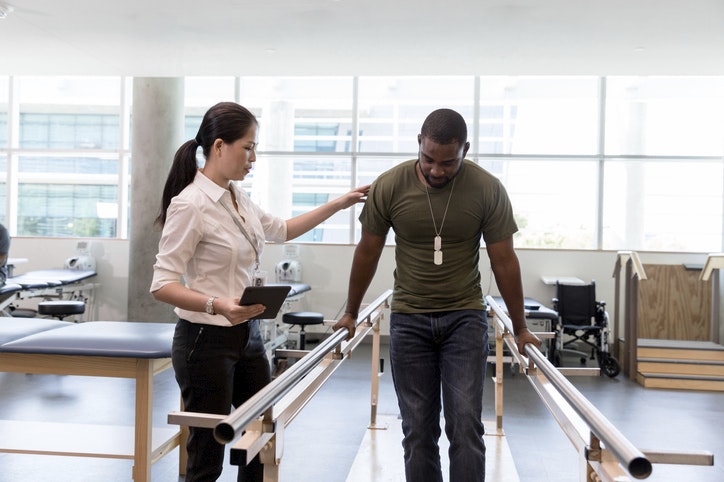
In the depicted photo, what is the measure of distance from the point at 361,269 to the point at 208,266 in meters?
0.56

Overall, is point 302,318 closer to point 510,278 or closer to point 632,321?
point 632,321

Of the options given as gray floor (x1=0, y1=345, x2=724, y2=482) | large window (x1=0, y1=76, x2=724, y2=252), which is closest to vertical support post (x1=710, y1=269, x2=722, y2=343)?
large window (x1=0, y1=76, x2=724, y2=252)

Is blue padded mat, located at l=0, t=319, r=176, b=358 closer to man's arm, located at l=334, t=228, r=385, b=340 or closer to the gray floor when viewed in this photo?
the gray floor

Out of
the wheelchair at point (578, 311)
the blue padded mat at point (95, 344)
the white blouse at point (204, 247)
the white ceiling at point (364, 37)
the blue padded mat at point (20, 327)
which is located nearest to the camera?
the white blouse at point (204, 247)

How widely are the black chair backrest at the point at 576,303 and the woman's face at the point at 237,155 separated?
580 cm

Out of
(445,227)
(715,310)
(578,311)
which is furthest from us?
(715,310)

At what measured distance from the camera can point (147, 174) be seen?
7.55 metres

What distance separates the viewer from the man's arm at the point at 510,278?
213cm

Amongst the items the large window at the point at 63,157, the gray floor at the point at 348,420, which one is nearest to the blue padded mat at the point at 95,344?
the gray floor at the point at 348,420

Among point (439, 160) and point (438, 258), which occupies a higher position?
point (439, 160)

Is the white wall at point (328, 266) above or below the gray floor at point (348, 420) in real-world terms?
above

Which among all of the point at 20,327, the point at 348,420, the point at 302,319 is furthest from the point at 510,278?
the point at 302,319

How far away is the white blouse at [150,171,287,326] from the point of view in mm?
1872

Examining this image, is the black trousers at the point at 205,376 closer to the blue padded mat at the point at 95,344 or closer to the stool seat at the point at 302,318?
the blue padded mat at the point at 95,344
